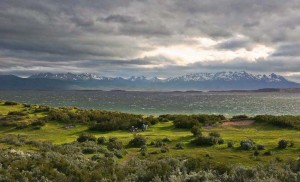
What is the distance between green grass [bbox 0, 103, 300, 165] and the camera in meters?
33.7

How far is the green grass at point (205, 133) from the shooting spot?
33659mm

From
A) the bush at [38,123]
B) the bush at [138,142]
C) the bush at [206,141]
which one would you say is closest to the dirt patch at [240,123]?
the bush at [206,141]

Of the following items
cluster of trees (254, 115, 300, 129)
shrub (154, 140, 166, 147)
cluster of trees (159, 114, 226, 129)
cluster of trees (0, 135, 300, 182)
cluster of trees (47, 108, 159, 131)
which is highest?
cluster of trees (0, 135, 300, 182)

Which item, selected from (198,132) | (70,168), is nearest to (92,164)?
(70,168)

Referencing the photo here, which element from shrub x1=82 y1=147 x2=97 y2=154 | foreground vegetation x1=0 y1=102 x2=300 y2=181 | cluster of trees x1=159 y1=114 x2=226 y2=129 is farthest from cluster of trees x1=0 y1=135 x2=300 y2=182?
cluster of trees x1=159 y1=114 x2=226 y2=129

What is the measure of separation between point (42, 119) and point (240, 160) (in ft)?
119

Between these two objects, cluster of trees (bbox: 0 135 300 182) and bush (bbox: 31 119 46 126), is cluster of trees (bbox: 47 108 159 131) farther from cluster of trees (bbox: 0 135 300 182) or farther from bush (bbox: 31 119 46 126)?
cluster of trees (bbox: 0 135 300 182)

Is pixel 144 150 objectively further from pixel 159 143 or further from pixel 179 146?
pixel 179 146

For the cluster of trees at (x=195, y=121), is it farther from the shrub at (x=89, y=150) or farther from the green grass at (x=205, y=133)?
the shrub at (x=89, y=150)

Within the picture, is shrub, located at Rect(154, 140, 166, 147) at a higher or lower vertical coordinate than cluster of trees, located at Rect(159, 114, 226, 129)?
lower

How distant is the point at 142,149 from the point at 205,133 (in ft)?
42.7

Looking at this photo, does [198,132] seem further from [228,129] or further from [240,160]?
[240,160]

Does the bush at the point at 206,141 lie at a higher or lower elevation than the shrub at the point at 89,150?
higher

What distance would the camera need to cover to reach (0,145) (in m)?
36.3
